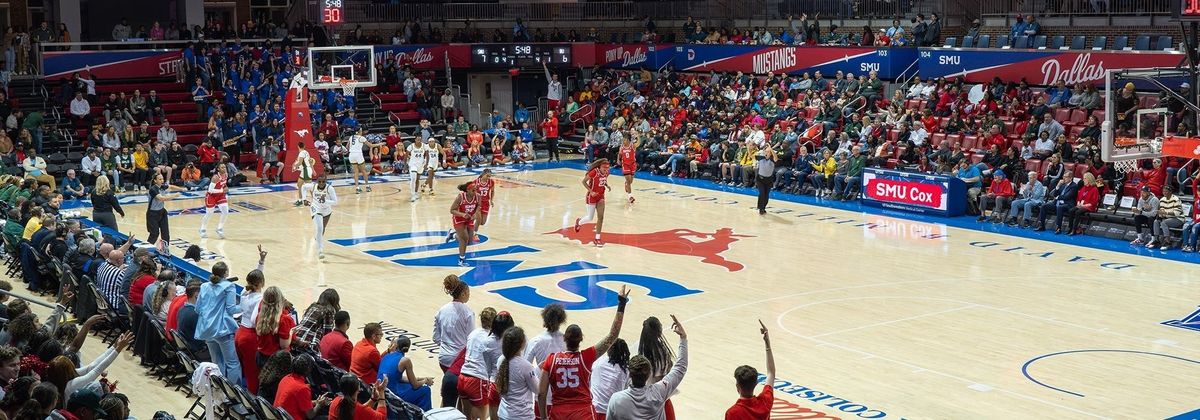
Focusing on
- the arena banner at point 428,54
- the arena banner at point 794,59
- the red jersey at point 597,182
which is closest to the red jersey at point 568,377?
the red jersey at point 597,182

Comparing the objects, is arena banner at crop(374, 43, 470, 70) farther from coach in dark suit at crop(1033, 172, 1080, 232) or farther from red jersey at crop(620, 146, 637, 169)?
coach in dark suit at crop(1033, 172, 1080, 232)

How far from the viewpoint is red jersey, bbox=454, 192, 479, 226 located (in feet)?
65.9

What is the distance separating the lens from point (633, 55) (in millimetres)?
40938

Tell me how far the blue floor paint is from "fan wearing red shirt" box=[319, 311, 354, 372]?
49.1 feet

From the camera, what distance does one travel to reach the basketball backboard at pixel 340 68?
3278cm

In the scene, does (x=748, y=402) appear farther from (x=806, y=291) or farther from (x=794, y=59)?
(x=794, y=59)

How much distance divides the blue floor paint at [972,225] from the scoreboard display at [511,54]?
9587 millimetres

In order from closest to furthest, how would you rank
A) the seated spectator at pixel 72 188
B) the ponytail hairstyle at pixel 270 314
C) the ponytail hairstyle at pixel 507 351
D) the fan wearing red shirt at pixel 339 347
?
the ponytail hairstyle at pixel 507 351, the fan wearing red shirt at pixel 339 347, the ponytail hairstyle at pixel 270 314, the seated spectator at pixel 72 188

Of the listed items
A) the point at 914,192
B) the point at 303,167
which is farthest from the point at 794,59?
the point at 303,167

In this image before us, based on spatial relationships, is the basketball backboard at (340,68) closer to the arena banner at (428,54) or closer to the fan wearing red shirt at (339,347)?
the arena banner at (428,54)

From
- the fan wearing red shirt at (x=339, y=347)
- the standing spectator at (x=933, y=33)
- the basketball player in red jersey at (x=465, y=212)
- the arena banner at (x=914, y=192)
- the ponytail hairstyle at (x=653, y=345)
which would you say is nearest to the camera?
the ponytail hairstyle at (x=653, y=345)

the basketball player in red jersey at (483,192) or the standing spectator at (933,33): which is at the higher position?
the standing spectator at (933,33)

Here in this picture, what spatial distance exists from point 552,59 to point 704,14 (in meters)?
5.31

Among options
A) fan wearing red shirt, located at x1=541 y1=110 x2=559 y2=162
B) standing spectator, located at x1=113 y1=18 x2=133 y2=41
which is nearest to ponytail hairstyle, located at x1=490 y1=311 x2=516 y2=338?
fan wearing red shirt, located at x1=541 y1=110 x2=559 y2=162
